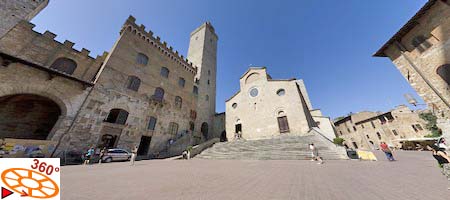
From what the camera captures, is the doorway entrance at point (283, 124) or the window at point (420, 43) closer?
the window at point (420, 43)

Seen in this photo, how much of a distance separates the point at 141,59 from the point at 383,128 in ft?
142

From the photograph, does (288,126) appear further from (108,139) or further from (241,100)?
(108,139)

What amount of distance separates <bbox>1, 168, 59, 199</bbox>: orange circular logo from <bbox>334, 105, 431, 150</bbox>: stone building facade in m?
29.2

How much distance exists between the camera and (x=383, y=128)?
2705cm

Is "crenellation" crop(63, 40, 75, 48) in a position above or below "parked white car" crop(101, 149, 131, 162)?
above

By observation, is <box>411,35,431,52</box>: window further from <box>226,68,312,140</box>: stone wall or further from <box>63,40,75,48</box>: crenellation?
<box>63,40,75,48</box>: crenellation

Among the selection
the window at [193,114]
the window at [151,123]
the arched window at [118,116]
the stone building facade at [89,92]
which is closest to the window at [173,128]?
the stone building facade at [89,92]

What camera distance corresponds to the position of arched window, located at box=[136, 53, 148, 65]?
58.1 ft

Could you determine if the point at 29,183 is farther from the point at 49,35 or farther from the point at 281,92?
the point at 281,92

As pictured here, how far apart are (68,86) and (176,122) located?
11314 millimetres

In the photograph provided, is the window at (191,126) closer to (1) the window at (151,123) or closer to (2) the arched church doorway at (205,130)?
(2) the arched church doorway at (205,130)

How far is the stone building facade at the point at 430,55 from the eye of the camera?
8594mm

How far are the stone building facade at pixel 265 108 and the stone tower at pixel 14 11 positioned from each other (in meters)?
23.3

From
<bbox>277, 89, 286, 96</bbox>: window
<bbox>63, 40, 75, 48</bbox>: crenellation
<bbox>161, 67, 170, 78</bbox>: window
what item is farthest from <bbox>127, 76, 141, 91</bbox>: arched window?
<bbox>277, 89, 286, 96</bbox>: window
